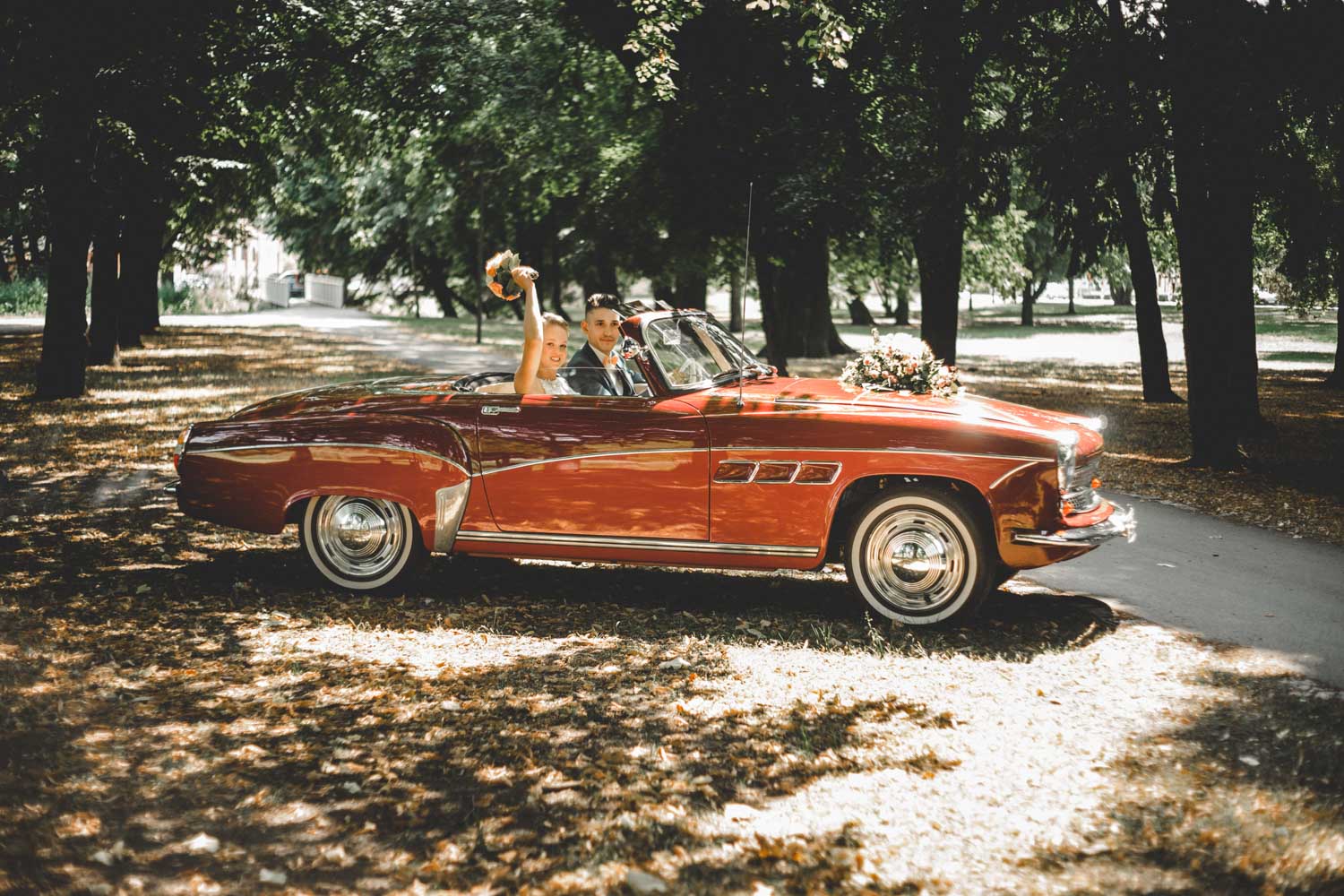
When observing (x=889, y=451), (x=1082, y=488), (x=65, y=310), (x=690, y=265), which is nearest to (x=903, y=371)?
(x=889, y=451)

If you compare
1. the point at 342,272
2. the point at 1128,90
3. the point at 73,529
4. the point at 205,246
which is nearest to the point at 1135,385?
the point at 1128,90

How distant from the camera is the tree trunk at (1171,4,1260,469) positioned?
35.3 feet

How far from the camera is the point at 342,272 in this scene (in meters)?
59.1

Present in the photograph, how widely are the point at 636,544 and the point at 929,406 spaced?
1.67 metres

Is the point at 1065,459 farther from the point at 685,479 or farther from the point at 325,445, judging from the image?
the point at 325,445

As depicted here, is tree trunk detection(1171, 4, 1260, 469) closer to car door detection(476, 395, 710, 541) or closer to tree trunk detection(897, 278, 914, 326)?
car door detection(476, 395, 710, 541)

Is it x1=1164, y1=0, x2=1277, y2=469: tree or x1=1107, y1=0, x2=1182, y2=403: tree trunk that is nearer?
x1=1164, y1=0, x2=1277, y2=469: tree

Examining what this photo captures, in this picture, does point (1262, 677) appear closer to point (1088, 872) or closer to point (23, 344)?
point (1088, 872)

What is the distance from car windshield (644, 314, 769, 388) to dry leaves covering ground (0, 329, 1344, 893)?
1267 millimetres

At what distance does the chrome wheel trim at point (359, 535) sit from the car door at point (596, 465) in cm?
69

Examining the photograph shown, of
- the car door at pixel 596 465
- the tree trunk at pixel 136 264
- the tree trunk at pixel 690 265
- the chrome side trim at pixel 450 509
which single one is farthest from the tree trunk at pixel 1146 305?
the tree trunk at pixel 136 264

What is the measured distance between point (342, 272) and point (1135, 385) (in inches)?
1726

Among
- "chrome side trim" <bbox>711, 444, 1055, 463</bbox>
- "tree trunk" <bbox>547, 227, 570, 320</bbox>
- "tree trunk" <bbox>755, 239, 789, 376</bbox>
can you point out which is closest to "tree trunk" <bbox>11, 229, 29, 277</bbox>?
"tree trunk" <bbox>547, 227, 570, 320</bbox>

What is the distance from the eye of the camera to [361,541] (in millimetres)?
6965
